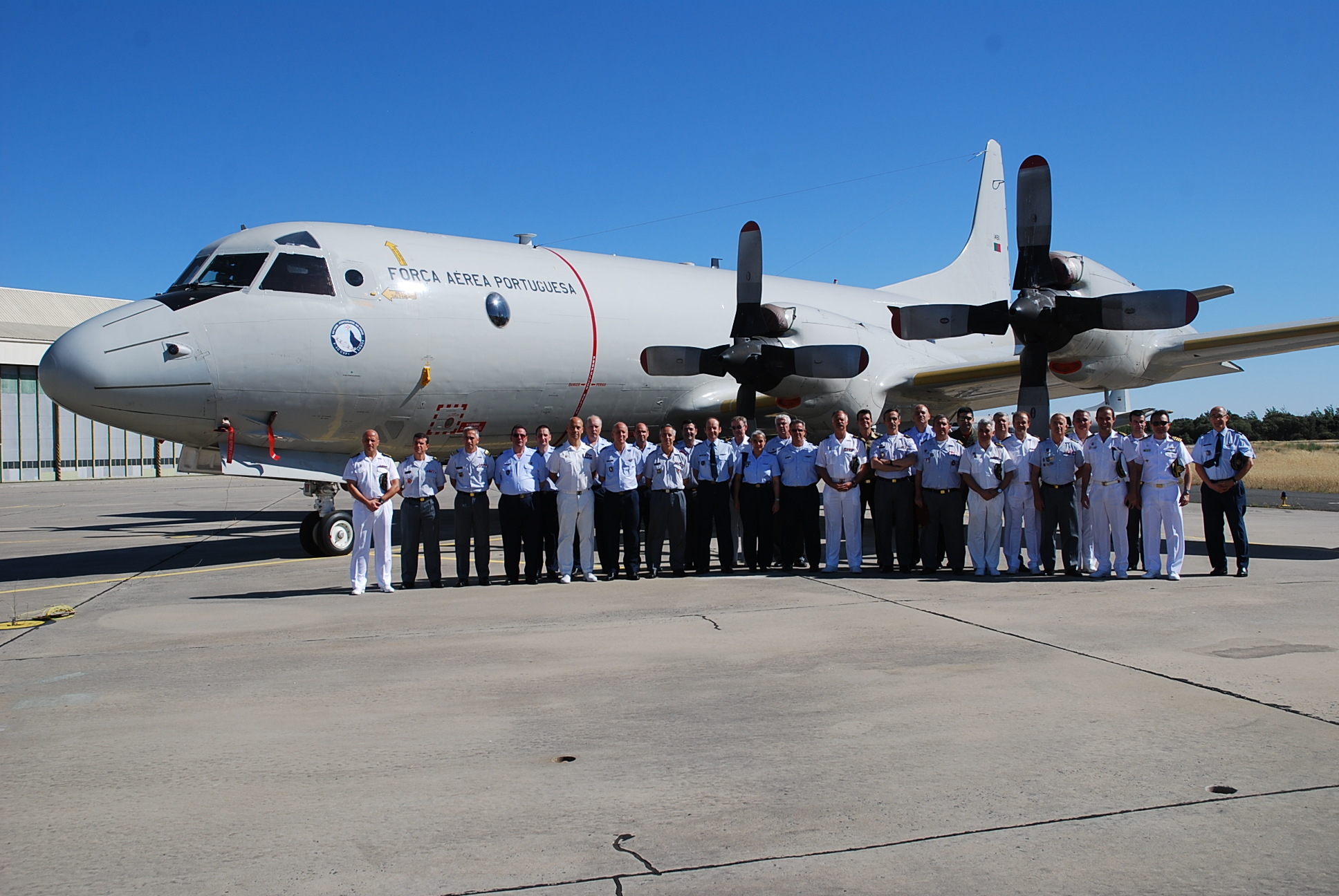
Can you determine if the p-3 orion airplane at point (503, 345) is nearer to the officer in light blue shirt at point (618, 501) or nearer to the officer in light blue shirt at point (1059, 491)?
the officer in light blue shirt at point (1059, 491)

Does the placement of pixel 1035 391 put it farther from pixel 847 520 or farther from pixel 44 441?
pixel 44 441

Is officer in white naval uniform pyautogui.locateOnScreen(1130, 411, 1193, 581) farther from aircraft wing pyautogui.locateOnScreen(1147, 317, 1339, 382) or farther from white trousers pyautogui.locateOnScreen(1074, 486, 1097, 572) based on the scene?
aircraft wing pyautogui.locateOnScreen(1147, 317, 1339, 382)

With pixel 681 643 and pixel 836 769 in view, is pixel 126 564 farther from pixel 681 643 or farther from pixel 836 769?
pixel 836 769

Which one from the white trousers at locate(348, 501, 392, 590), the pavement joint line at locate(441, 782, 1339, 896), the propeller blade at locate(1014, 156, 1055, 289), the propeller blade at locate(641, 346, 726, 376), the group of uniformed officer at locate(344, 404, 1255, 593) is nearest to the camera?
the pavement joint line at locate(441, 782, 1339, 896)

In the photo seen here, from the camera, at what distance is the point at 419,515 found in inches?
383

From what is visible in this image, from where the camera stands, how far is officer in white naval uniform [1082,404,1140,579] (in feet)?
31.4

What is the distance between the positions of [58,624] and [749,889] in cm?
705

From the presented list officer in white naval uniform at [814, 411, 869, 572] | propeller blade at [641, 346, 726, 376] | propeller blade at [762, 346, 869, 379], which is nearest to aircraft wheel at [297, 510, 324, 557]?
propeller blade at [641, 346, 726, 376]

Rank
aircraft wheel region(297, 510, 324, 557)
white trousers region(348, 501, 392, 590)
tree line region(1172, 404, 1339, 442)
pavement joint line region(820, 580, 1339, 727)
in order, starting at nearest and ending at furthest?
pavement joint line region(820, 580, 1339, 727), white trousers region(348, 501, 392, 590), aircraft wheel region(297, 510, 324, 557), tree line region(1172, 404, 1339, 442)

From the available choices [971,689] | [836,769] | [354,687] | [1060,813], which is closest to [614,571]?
[354,687]

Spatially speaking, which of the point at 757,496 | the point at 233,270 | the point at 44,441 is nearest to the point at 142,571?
the point at 233,270

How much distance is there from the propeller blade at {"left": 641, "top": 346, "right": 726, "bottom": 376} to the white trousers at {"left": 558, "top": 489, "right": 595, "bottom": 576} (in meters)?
3.41

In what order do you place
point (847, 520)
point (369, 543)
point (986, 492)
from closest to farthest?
point (369, 543) < point (986, 492) < point (847, 520)

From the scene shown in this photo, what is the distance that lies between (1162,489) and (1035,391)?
7.66ft
